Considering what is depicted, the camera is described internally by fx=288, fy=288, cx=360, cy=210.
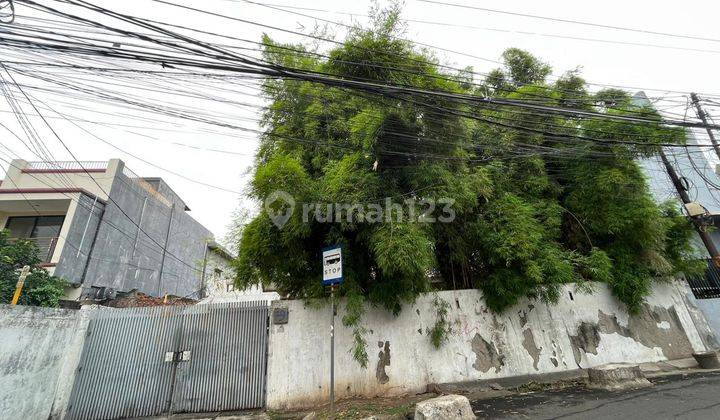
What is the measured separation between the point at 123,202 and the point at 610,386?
15.8 m

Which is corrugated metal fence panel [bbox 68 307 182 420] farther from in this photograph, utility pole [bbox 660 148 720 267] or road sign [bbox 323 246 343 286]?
utility pole [bbox 660 148 720 267]

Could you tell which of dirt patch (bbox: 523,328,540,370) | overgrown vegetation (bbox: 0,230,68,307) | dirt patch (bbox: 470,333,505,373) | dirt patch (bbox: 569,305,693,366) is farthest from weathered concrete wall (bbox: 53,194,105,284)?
dirt patch (bbox: 569,305,693,366)

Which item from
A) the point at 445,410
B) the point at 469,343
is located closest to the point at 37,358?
the point at 445,410

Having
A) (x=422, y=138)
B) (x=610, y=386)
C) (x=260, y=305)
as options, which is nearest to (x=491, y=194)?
(x=422, y=138)

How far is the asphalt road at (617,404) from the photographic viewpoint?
3.97 m

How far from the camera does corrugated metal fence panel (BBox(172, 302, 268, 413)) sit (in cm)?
510

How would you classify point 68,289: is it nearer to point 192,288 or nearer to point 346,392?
point 192,288

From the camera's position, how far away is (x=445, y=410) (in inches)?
150

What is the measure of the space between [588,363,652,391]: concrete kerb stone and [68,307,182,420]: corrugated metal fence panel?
7.81 metres

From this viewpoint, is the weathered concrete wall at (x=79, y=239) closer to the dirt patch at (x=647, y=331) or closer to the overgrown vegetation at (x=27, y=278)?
the overgrown vegetation at (x=27, y=278)

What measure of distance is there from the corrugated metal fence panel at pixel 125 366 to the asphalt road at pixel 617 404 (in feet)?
18.0

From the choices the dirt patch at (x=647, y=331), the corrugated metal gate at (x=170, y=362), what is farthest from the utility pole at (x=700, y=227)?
the corrugated metal gate at (x=170, y=362)

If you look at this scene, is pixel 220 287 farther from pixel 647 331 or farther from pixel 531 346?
pixel 647 331

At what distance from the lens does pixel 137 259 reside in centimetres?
1198
